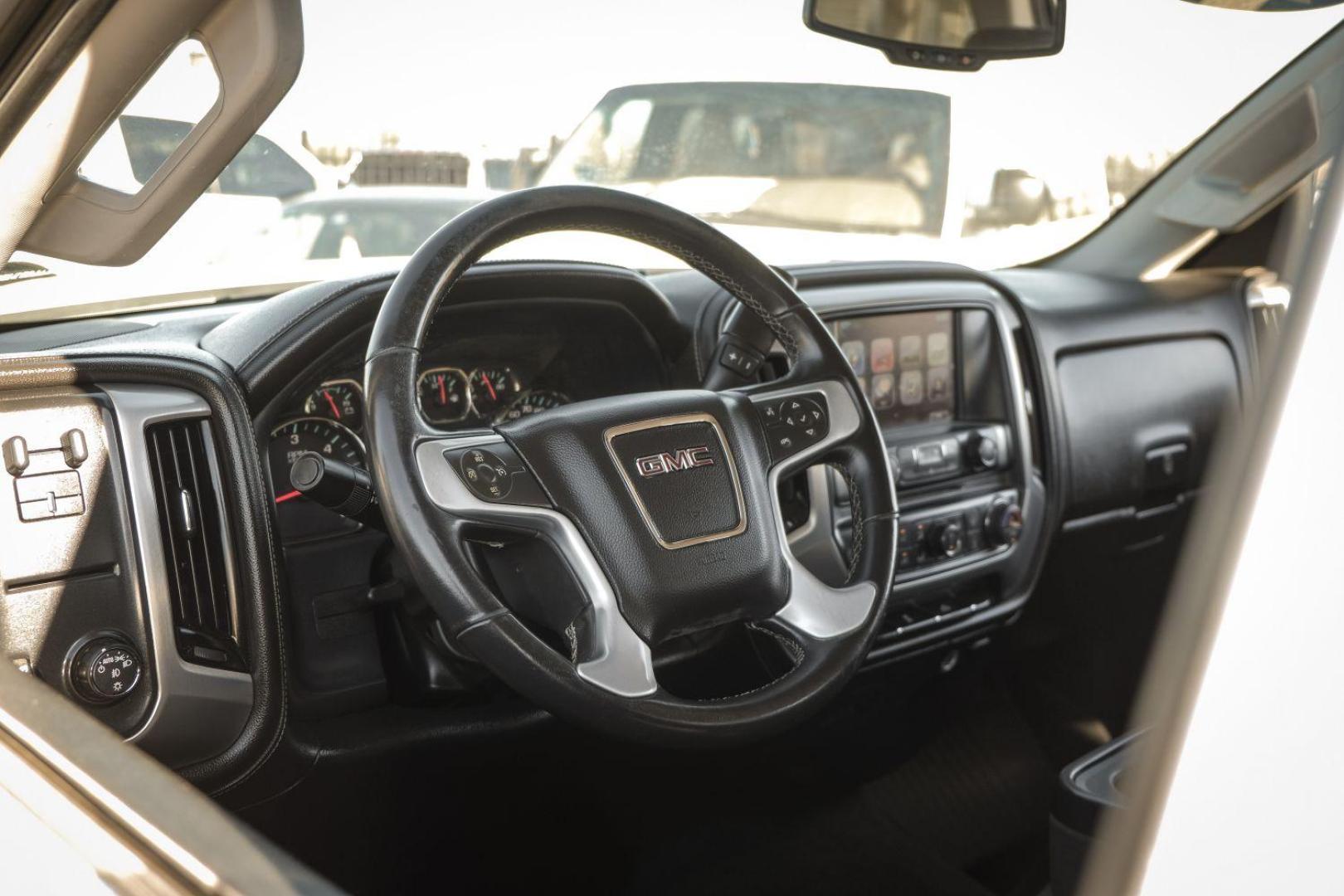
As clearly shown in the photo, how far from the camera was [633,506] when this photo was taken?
1.54 metres

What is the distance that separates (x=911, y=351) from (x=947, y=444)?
0.21 meters

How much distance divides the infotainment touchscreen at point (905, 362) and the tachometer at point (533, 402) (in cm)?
59

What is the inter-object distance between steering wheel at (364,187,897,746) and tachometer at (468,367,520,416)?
564 millimetres

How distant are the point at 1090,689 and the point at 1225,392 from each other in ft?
2.69

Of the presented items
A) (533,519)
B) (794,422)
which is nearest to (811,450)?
(794,422)

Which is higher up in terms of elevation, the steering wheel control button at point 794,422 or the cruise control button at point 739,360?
the cruise control button at point 739,360

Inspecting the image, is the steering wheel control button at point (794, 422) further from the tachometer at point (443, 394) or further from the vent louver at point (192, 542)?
the vent louver at point (192, 542)

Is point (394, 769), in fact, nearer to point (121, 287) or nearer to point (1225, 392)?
point (121, 287)

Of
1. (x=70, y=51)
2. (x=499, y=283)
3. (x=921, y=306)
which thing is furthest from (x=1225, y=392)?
(x=70, y=51)

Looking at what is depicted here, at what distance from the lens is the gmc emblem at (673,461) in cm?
157

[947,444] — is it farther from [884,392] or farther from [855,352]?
[855,352]

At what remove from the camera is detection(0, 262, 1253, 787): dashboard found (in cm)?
163

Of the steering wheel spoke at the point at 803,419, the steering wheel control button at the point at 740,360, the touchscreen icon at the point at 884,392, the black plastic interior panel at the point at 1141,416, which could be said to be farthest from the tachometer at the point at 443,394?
the black plastic interior panel at the point at 1141,416

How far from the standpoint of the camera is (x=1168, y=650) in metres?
0.55
